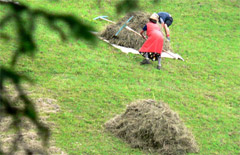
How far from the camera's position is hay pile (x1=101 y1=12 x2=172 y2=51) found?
37.9 feet

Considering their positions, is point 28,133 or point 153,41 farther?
point 153,41

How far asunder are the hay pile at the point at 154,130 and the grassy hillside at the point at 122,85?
21 cm

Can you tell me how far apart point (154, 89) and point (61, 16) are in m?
6.87

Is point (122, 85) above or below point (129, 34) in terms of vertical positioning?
below

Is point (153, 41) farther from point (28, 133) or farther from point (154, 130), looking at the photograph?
point (28, 133)

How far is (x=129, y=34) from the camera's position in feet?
38.0

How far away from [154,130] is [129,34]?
19.7 ft

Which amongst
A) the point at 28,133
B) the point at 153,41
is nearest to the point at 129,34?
the point at 153,41

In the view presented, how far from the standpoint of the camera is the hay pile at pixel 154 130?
6.07m

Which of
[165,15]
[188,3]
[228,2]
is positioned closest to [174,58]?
[165,15]

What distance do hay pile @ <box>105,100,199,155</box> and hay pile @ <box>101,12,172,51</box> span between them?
5.27m

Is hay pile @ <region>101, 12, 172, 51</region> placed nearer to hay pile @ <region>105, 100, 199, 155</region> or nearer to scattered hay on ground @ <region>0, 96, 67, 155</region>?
scattered hay on ground @ <region>0, 96, 67, 155</region>

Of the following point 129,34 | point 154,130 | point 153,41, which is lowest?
point 129,34

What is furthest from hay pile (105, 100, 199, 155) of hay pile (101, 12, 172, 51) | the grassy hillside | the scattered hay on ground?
hay pile (101, 12, 172, 51)
